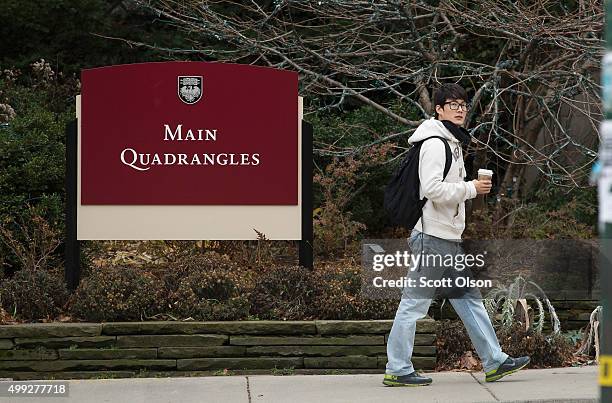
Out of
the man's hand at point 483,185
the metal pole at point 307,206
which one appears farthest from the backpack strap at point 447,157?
the metal pole at point 307,206

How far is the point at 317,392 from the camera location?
22.7ft

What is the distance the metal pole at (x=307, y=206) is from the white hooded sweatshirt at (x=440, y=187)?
6.08ft

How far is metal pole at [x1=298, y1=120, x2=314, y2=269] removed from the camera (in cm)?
852

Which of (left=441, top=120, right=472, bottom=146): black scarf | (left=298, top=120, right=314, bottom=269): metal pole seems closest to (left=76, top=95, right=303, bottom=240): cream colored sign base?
(left=298, top=120, right=314, bottom=269): metal pole

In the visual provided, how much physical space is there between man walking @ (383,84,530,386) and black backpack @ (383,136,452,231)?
4 cm

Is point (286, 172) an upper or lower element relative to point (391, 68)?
lower

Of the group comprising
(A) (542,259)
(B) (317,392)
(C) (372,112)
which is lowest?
(B) (317,392)

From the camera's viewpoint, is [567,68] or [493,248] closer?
[493,248]

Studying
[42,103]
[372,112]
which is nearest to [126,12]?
[42,103]

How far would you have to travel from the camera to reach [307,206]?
8.54 metres

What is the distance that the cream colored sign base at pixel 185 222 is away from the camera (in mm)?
8438

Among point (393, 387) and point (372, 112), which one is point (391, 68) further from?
point (393, 387)

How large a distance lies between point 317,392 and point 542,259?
125 inches

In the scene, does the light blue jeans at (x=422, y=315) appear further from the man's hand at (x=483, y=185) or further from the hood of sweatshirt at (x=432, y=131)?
the hood of sweatshirt at (x=432, y=131)
